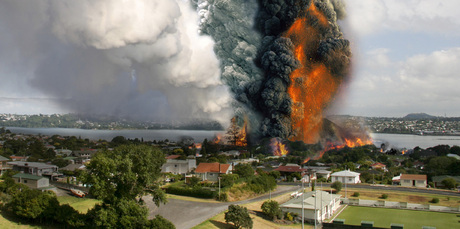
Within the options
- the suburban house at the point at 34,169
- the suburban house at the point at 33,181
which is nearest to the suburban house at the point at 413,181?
the suburban house at the point at 33,181

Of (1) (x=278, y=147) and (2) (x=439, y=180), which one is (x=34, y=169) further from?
(2) (x=439, y=180)

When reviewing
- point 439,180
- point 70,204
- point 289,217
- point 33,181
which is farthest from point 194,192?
point 439,180

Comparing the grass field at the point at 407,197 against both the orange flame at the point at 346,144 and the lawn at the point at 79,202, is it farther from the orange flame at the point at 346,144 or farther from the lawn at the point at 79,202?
the lawn at the point at 79,202

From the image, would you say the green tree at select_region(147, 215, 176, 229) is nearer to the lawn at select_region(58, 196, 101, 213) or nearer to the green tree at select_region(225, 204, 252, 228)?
the green tree at select_region(225, 204, 252, 228)

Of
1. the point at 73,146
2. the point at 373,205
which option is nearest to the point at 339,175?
the point at 373,205

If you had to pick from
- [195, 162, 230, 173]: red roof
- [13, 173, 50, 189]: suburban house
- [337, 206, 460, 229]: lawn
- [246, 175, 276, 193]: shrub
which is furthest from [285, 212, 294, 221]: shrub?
[13, 173, 50, 189]: suburban house

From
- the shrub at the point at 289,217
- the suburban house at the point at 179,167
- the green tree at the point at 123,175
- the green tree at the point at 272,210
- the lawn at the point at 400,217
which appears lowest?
the lawn at the point at 400,217
